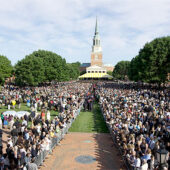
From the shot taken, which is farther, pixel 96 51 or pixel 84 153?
pixel 96 51

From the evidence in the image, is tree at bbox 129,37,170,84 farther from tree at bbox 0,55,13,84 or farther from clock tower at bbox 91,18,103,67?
clock tower at bbox 91,18,103,67

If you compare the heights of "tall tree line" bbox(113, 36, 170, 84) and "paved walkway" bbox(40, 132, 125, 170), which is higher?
"tall tree line" bbox(113, 36, 170, 84)

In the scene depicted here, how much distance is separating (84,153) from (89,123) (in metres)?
6.81

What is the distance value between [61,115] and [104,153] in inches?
219

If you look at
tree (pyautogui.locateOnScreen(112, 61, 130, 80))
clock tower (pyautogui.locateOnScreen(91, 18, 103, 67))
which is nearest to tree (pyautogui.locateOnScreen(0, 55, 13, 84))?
tree (pyautogui.locateOnScreen(112, 61, 130, 80))

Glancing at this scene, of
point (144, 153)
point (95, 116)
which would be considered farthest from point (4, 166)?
point (95, 116)

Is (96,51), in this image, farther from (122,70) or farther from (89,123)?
(89,123)

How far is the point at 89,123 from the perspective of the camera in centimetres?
1847

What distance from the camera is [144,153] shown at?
30.8 feet

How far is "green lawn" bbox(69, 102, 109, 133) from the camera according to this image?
54.4 feet

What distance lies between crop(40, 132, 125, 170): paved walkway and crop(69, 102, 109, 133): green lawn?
1.04m

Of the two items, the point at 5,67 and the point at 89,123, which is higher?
the point at 5,67

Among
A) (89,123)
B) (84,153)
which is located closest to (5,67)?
(89,123)

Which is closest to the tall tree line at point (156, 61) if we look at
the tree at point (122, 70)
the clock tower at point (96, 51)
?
the tree at point (122, 70)
